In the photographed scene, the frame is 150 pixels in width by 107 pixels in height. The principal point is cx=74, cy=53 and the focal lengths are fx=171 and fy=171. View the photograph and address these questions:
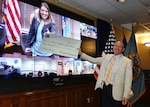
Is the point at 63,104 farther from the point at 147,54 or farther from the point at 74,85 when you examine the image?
→ the point at 147,54

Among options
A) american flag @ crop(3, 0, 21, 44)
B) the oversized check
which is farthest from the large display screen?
the oversized check

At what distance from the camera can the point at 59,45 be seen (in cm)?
246

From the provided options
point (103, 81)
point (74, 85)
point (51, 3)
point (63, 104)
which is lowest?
point (63, 104)

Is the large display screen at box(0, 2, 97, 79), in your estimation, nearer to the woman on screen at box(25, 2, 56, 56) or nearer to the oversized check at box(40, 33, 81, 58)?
the woman on screen at box(25, 2, 56, 56)

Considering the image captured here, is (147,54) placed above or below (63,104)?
above

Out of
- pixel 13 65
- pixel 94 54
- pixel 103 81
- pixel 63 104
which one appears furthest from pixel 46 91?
pixel 94 54

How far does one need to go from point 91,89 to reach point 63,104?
1.02m

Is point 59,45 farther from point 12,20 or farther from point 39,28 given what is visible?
point 12,20

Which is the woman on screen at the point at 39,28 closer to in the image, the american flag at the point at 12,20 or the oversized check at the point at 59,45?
the american flag at the point at 12,20

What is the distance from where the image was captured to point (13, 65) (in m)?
2.50

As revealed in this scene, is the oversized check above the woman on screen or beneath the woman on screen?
beneath

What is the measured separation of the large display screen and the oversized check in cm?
45

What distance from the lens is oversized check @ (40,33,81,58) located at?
2395mm

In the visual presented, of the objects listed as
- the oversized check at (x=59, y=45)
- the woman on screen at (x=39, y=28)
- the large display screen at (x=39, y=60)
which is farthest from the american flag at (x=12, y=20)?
the oversized check at (x=59, y=45)
